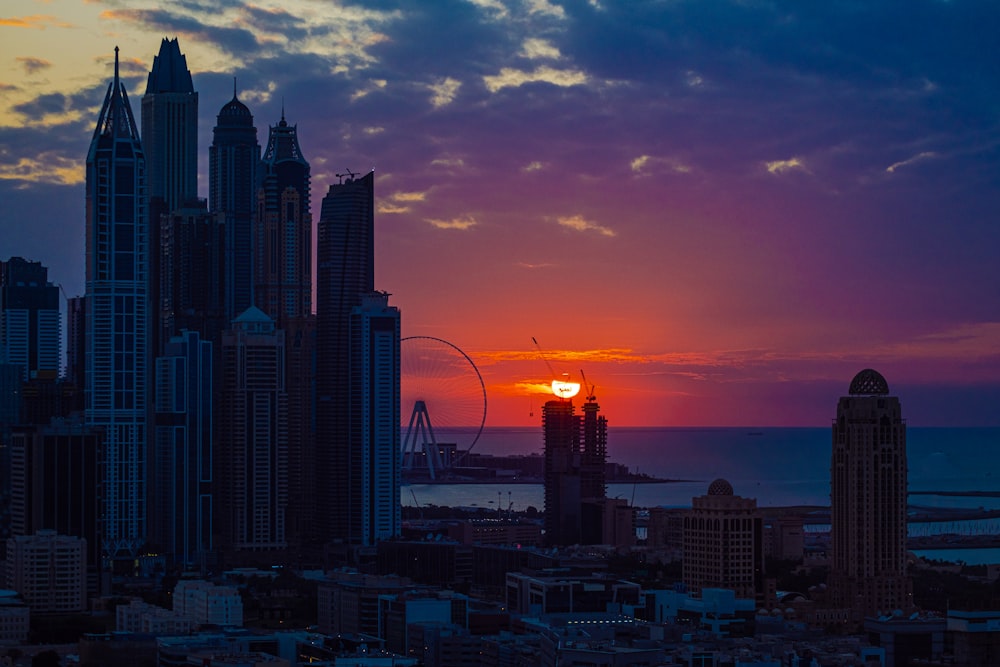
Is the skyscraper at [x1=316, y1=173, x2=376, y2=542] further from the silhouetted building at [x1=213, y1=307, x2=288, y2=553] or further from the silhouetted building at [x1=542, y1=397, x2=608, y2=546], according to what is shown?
the silhouetted building at [x1=542, y1=397, x2=608, y2=546]

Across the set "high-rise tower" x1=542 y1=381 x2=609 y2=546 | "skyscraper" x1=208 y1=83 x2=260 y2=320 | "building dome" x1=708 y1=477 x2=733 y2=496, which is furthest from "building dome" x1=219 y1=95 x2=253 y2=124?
"building dome" x1=708 y1=477 x2=733 y2=496

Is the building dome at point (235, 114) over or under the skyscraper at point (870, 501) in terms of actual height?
over

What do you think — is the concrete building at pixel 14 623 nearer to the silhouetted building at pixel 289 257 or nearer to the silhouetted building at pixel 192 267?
the silhouetted building at pixel 289 257

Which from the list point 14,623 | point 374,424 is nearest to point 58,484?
point 14,623

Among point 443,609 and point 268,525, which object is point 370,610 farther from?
point 268,525

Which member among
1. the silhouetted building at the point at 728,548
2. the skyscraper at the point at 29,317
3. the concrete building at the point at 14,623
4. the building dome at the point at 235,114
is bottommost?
the concrete building at the point at 14,623

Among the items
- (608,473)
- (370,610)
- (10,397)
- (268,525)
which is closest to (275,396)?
(268,525)

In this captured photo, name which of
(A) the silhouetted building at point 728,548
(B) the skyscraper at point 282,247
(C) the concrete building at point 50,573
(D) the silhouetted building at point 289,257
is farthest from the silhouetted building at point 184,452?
(A) the silhouetted building at point 728,548
